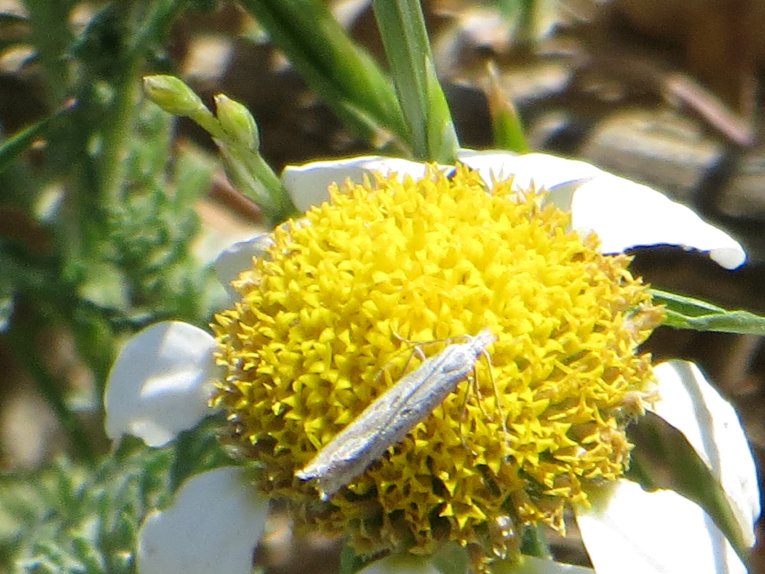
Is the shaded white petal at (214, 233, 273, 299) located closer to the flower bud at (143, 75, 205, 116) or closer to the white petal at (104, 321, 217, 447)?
the white petal at (104, 321, 217, 447)

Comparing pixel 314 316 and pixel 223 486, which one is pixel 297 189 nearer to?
pixel 314 316

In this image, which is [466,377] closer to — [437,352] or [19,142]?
[437,352]

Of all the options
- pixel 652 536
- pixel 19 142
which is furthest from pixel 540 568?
pixel 19 142


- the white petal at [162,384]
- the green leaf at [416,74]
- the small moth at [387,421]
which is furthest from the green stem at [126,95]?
the small moth at [387,421]

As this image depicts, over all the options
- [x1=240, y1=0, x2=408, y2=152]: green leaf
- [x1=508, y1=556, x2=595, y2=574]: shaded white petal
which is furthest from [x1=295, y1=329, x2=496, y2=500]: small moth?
[x1=240, y1=0, x2=408, y2=152]: green leaf

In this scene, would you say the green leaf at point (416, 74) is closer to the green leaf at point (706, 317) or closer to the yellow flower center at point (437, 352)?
the yellow flower center at point (437, 352)

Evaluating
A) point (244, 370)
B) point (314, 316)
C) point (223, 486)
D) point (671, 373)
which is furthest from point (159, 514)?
point (671, 373)
